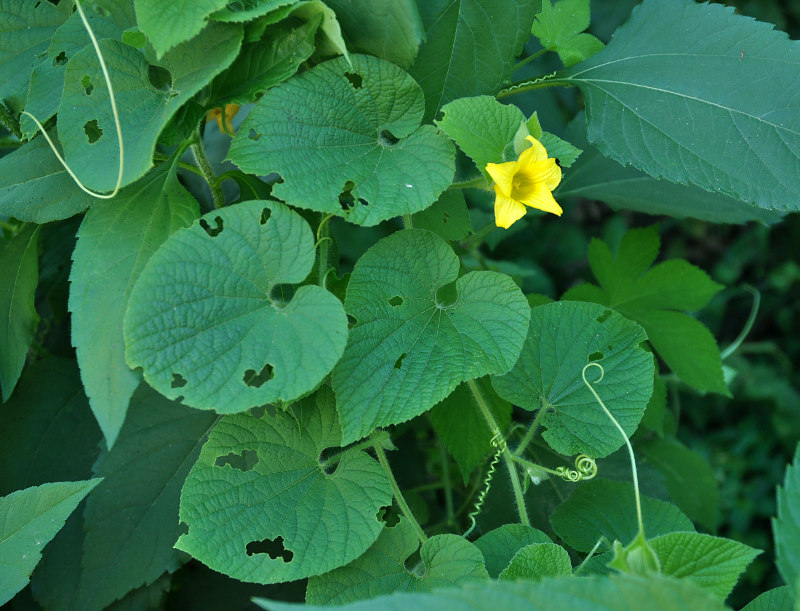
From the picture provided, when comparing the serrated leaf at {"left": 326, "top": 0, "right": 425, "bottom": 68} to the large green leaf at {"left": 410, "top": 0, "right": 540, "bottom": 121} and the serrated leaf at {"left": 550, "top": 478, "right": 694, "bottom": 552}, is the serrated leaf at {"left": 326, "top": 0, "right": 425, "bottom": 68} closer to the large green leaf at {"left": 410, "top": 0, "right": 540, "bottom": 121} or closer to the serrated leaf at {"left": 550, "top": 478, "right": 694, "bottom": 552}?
the large green leaf at {"left": 410, "top": 0, "right": 540, "bottom": 121}

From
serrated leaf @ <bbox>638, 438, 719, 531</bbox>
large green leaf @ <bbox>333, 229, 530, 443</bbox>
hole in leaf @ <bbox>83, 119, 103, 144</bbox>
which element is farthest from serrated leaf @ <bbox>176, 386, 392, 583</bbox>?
serrated leaf @ <bbox>638, 438, 719, 531</bbox>

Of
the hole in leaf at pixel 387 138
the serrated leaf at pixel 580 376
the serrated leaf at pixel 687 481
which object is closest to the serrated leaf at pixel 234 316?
the hole in leaf at pixel 387 138

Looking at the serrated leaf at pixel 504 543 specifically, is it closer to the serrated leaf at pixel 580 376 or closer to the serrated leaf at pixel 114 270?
the serrated leaf at pixel 580 376

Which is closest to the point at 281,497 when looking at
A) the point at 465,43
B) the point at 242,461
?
the point at 242,461

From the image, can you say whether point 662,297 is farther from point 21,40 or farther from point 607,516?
point 21,40

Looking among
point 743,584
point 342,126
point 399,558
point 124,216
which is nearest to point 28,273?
point 124,216
